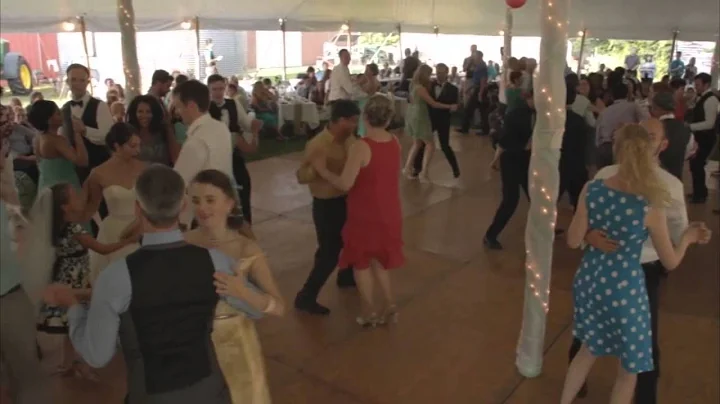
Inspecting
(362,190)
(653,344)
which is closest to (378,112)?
(362,190)

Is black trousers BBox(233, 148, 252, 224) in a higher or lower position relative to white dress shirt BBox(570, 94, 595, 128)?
lower

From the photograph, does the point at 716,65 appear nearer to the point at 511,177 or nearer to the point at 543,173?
the point at 511,177

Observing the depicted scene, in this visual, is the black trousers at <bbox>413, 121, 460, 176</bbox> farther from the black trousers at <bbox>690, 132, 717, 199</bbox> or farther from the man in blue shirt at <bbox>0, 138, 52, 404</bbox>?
the man in blue shirt at <bbox>0, 138, 52, 404</bbox>

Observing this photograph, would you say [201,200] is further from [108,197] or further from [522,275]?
[522,275]

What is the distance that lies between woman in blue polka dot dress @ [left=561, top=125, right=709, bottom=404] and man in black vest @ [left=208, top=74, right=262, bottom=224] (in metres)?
2.88

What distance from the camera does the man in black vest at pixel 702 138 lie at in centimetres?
675

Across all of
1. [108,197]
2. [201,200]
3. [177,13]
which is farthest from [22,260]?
[177,13]

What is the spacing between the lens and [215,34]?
13.5m

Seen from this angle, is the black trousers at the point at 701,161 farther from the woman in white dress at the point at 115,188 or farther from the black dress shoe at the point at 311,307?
the woman in white dress at the point at 115,188

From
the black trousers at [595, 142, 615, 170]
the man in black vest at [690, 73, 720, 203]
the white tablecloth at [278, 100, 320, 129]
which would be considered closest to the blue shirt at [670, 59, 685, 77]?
the man in black vest at [690, 73, 720, 203]

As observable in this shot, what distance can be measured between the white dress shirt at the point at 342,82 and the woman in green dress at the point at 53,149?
689 centimetres

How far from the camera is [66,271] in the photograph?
10.2 ft

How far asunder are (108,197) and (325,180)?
1.25 m

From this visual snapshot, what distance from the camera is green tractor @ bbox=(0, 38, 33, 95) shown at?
1430cm
